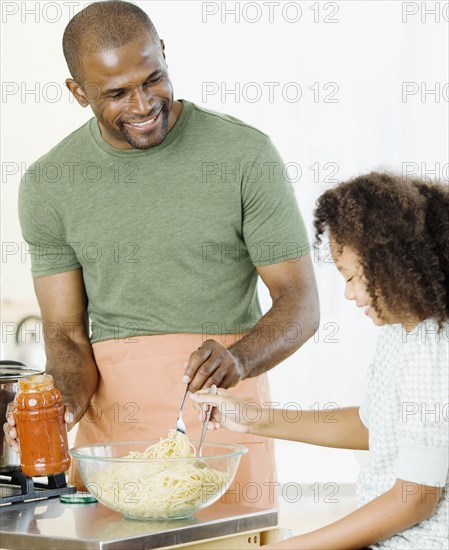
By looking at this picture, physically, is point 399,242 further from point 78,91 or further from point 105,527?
point 78,91

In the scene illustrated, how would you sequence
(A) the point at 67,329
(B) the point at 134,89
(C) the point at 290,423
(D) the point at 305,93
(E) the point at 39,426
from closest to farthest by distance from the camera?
(E) the point at 39,426 < (C) the point at 290,423 < (B) the point at 134,89 < (A) the point at 67,329 < (D) the point at 305,93

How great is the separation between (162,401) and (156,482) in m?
0.54

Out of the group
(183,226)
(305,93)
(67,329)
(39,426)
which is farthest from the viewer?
(305,93)

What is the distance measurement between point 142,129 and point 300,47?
2190mm

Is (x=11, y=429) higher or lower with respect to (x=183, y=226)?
lower

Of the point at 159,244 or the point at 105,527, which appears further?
the point at 159,244

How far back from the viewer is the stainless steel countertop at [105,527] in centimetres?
153

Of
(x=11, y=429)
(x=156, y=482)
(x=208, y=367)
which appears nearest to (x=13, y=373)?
(x=11, y=429)

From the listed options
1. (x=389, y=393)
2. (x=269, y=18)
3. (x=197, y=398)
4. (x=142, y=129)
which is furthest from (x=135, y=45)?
(x=269, y=18)

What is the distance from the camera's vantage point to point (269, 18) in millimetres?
4121

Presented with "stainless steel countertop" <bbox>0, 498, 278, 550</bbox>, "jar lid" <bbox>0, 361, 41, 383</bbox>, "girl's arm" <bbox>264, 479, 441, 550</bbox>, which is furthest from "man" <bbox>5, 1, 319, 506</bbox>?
"girl's arm" <bbox>264, 479, 441, 550</bbox>

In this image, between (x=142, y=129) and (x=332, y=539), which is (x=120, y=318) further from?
(x=332, y=539)

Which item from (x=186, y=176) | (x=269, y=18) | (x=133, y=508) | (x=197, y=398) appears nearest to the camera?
(x=133, y=508)

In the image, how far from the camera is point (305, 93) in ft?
13.6
